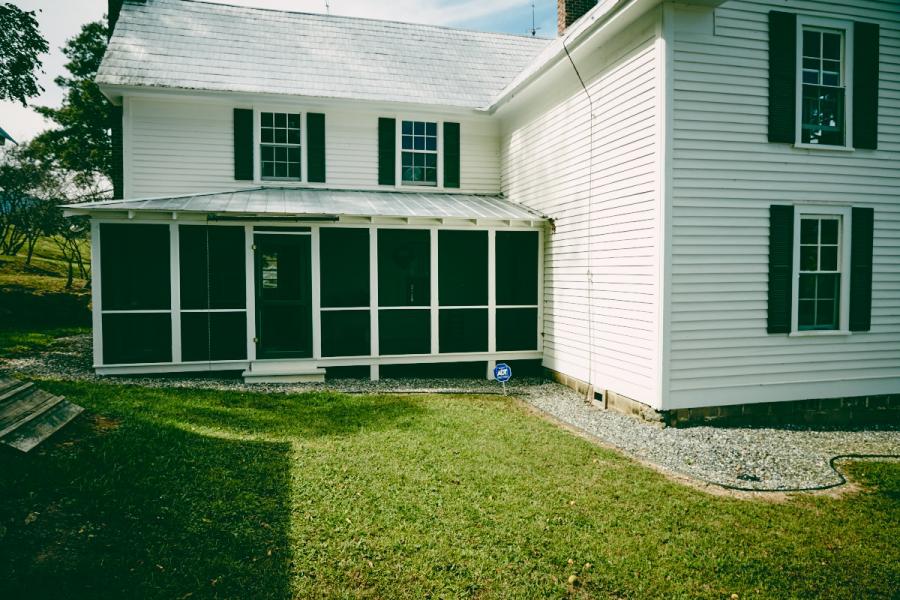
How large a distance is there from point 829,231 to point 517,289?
5.46m

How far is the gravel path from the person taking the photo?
19.9ft

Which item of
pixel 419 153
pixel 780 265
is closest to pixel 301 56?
pixel 419 153

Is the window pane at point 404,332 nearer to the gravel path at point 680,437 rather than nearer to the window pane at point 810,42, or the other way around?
the gravel path at point 680,437

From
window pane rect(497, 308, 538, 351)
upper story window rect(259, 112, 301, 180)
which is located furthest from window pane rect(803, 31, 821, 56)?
upper story window rect(259, 112, 301, 180)

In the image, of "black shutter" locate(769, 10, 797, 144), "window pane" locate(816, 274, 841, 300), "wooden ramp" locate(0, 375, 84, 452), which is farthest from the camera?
"window pane" locate(816, 274, 841, 300)

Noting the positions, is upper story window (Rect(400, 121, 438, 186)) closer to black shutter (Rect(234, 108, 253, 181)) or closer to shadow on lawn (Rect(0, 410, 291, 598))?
black shutter (Rect(234, 108, 253, 181))

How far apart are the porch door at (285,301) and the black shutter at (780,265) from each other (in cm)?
789

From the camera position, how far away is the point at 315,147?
40.2ft

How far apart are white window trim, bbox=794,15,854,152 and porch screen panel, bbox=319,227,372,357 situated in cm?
748

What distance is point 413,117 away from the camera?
12828 mm

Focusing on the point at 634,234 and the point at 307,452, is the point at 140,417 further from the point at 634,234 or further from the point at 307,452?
the point at 634,234

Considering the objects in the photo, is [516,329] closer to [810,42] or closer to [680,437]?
[680,437]

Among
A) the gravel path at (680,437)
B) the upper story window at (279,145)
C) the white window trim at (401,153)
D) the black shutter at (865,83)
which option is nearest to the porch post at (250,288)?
the gravel path at (680,437)

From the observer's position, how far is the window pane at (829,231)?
8414 millimetres
